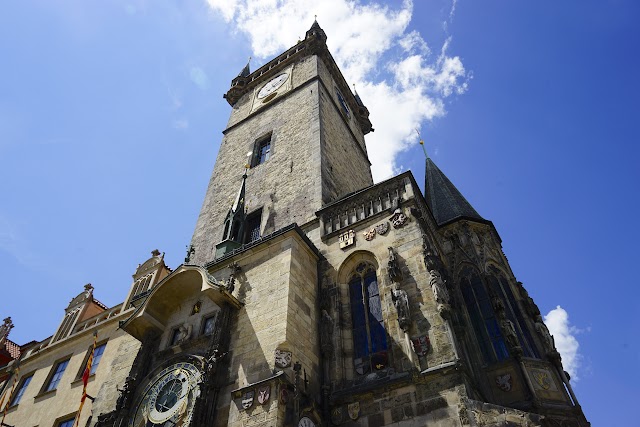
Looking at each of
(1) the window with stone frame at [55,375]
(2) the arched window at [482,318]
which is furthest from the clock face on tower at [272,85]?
(2) the arched window at [482,318]

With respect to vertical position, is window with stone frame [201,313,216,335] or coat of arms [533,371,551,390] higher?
window with stone frame [201,313,216,335]

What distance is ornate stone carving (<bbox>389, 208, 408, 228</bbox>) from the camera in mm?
13203

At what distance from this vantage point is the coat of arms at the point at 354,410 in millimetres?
9908

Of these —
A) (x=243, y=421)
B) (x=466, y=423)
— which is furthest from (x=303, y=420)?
(x=466, y=423)

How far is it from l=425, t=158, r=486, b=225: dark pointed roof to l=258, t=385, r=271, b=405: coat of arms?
870 centimetres

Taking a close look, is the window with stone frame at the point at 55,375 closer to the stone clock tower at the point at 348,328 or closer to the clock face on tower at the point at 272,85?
the stone clock tower at the point at 348,328

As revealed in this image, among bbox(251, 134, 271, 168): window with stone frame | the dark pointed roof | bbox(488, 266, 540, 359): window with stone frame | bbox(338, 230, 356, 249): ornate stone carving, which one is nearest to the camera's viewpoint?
bbox(488, 266, 540, 359): window with stone frame

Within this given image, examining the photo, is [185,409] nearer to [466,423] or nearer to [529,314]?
[466,423]

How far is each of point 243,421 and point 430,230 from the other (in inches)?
309

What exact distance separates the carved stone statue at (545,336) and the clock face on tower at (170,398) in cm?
840

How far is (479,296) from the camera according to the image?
13180 mm

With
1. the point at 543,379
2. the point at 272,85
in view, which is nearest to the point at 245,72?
the point at 272,85

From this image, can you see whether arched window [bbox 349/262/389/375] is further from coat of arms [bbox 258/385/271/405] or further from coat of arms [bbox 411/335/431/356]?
coat of arms [bbox 258/385/271/405]

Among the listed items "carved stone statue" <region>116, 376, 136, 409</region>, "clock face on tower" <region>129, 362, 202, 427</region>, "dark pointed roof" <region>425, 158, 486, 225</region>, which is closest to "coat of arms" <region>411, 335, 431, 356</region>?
"clock face on tower" <region>129, 362, 202, 427</region>
